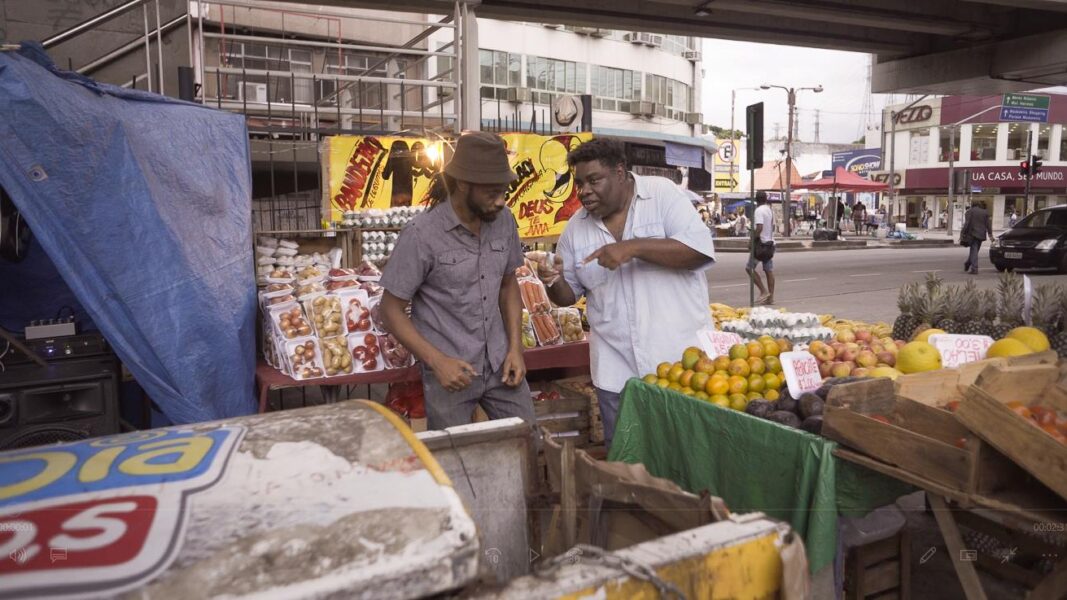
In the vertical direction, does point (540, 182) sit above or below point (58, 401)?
above

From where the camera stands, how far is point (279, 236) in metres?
6.01

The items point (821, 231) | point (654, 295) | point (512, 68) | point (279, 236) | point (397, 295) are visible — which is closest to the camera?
point (397, 295)

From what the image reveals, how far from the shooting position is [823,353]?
3561 mm

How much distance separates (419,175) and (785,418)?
404cm

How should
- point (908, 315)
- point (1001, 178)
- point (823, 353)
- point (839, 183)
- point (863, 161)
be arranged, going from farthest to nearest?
point (863, 161) < point (1001, 178) < point (839, 183) < point (908, 315) < point (823, 353)

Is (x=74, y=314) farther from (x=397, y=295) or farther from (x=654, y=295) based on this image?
(x=654, y=295)

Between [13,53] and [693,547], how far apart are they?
393 centimetres

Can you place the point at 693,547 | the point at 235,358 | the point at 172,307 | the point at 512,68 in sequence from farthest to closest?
the point at 512,68, the point at 235,358, the point at 172,307, the point at 693,547

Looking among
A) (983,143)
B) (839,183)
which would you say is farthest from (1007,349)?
(983,143)

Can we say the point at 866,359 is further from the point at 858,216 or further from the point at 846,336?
the point at 858,216

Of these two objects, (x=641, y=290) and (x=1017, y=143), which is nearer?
(x=641, y=290)

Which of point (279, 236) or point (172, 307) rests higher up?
point (279, 236)

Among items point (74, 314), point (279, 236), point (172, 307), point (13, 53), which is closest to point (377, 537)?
point (172, 307)

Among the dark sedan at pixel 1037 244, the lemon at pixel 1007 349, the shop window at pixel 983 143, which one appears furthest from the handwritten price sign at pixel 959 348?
the shop window at pixel 983 143
